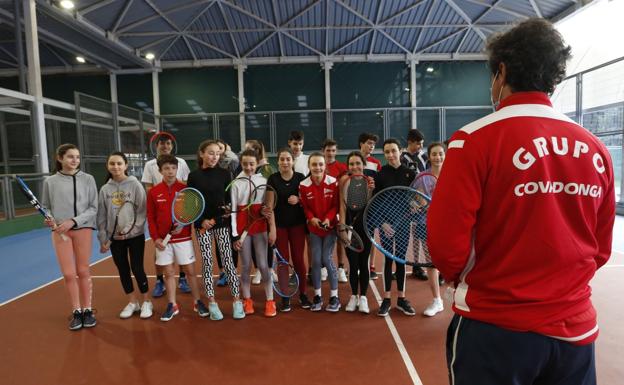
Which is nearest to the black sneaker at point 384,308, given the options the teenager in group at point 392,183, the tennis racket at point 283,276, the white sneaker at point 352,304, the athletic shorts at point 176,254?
the teenager in group at point 392,183

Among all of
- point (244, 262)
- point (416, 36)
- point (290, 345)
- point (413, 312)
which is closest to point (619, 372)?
point (413, 312)

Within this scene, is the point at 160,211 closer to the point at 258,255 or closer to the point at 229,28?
the point at 258,255

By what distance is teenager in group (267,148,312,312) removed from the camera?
12.5ft

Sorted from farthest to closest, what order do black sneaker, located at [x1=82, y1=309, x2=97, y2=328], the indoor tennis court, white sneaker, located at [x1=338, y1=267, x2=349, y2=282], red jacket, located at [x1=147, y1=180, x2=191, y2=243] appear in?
white sneaker, located at [x1=338, y1=267, x2=349, y2=282], red jacket, located at [x1=147, y1=180, x2=191, y2=243], black sneaker, located at [x1=82, y1=309, x2=97, y2=328], the indoor tennis court

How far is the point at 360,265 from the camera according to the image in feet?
12.4

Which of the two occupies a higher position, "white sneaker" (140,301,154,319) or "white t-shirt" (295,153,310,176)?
"white t-shirt" (295,153,310,176)

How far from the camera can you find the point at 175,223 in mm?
3580

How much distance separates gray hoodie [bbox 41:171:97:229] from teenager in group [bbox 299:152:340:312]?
2.14 m

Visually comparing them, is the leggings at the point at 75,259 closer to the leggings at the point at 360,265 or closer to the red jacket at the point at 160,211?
the red jacket at the point at 160,211

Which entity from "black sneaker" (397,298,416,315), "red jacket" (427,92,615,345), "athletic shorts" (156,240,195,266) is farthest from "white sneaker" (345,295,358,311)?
"red jacket" (427,92,615,345)

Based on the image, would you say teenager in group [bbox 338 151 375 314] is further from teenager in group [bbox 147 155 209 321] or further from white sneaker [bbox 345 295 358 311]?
teenager in group [bbox 147 155 209 321]

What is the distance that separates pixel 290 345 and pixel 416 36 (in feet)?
40.9

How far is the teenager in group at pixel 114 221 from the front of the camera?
3.67 metres

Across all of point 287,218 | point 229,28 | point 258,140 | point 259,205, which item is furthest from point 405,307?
point 229,28
